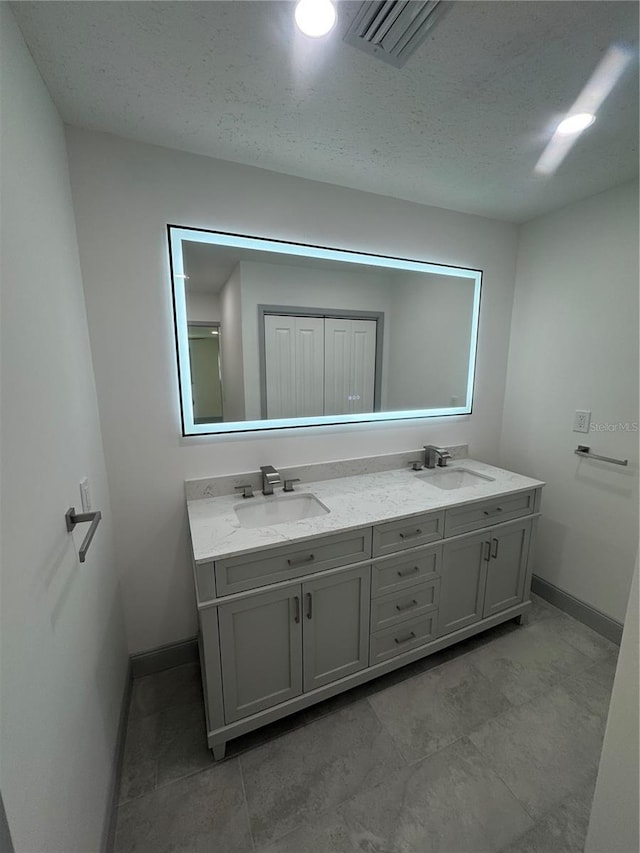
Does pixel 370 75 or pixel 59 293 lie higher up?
pixel 370 75

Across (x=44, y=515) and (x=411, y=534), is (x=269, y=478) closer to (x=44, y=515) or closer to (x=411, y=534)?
(x=411, y=534)

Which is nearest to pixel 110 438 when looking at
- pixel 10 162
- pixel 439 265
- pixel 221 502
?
pixel 221 502

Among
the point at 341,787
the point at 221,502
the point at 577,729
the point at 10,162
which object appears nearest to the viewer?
the point at 10,162

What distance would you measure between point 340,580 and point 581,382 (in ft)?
5.82

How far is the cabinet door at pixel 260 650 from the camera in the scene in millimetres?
1236

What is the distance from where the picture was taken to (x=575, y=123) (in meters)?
1.24

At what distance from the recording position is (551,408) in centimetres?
209

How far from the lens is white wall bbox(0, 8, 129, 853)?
2.13 feet

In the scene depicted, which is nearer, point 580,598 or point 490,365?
point 580,598

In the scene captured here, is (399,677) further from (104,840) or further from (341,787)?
(104,840)

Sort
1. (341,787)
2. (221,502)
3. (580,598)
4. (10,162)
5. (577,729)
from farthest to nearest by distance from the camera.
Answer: (580,598), (221,502), (577,729), (341,787), (10,162)

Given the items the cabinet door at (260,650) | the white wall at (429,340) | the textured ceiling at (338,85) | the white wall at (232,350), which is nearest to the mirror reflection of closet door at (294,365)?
the white wall at (232,350)

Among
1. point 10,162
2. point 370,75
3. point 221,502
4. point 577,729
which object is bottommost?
point 577,729

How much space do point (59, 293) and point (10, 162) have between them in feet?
1.14
